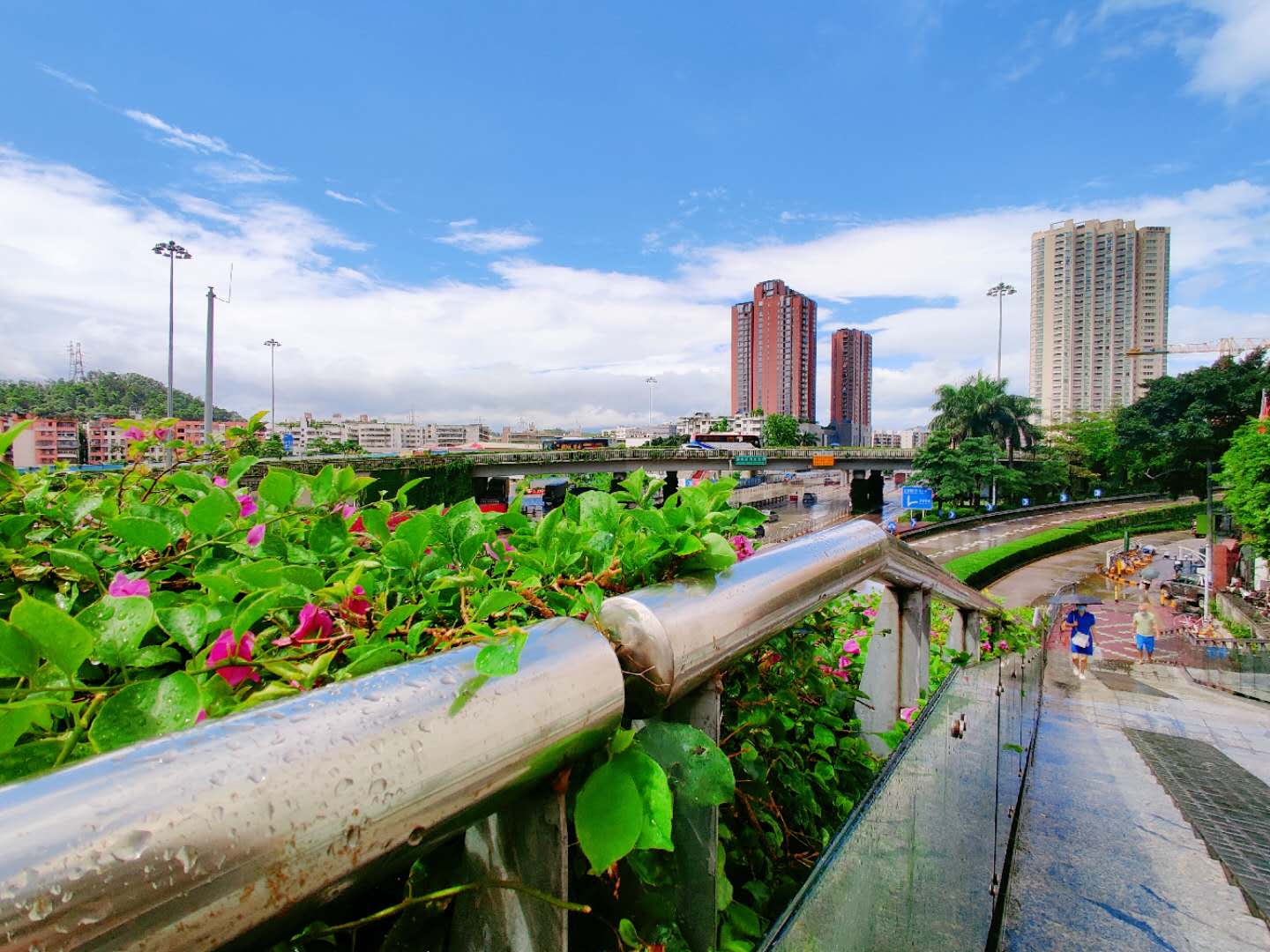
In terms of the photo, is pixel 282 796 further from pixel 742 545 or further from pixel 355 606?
pixel 742 545

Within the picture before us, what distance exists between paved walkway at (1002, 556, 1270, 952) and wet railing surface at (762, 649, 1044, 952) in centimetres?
18

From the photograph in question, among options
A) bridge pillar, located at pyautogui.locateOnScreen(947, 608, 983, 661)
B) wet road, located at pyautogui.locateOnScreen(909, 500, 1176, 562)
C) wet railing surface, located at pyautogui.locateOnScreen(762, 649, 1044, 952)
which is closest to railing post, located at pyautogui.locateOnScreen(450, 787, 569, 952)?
wet railing surface, located at pyautogui.locateOnScreen(762, 649, 1044, 952)

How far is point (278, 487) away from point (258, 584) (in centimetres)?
56

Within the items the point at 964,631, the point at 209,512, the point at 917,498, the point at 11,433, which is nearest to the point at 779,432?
the point at 917,498

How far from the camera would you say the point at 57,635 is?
581 mm

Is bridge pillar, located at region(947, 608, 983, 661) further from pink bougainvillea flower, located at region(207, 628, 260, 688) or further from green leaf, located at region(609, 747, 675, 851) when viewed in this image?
pink bougainvillea flower, located at region(207, 628, 260, 688)

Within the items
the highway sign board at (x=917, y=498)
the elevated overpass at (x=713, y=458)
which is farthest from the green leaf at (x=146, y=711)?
the elevated overpass at (x=713, y=458)

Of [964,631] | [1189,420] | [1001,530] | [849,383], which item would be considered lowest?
[1001,530]

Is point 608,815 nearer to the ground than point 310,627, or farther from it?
nearer to the ground

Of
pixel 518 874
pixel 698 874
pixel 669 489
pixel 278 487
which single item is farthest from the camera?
pixel 669 489

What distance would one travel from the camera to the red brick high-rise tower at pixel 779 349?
428 ft

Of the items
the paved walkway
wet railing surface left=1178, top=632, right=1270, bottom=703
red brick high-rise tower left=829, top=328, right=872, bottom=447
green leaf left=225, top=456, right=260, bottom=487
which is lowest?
wet railing surface left=1178, top=632, right=1270, bottom=703

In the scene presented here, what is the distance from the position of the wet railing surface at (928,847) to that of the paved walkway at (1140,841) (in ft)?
0.61

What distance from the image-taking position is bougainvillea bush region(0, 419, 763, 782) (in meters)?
0.60
